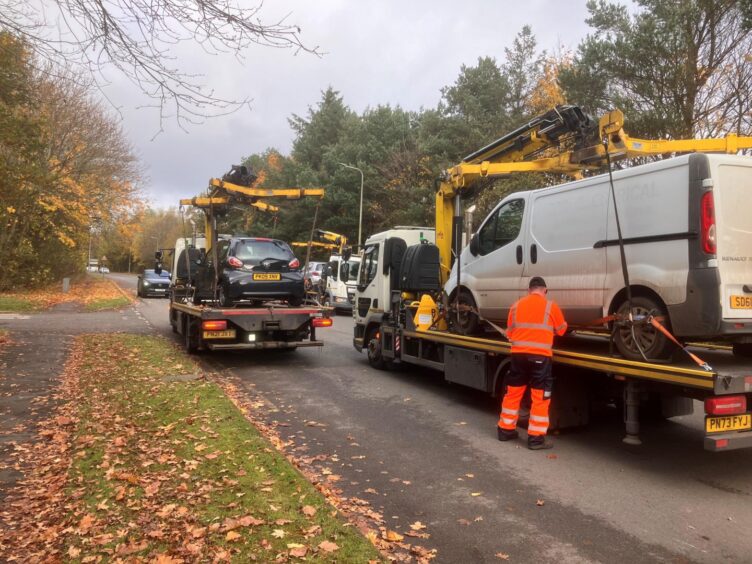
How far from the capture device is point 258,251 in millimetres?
10750

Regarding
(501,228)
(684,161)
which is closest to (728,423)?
(684,161)

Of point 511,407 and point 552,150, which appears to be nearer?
point 511,407

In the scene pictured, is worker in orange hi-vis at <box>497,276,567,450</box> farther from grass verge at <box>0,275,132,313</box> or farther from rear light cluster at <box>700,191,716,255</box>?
grass verge at <box>0,275,132,313</box>

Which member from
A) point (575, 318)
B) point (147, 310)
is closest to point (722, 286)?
point (575, 318)

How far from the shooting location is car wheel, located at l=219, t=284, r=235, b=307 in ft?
34.2

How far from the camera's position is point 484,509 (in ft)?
13.8

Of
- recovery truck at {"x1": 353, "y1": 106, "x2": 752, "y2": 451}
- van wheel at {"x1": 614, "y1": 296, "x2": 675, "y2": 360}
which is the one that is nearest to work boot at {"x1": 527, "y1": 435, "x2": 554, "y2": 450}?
recovery truck at {"x1": 353, "y1": 106, "x2": 752, "y2": 451}

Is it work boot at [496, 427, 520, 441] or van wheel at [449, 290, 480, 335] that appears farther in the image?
van wheel at [449, 290, 480, 335]

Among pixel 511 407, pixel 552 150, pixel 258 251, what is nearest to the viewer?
pixel 511 407

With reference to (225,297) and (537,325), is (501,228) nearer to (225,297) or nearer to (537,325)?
(537,325)

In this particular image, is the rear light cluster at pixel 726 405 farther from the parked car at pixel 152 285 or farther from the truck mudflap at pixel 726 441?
the parked car at pixel 152 285

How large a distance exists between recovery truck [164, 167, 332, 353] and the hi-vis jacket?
519cm

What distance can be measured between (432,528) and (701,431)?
4.25 meters

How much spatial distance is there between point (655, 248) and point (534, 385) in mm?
1763
